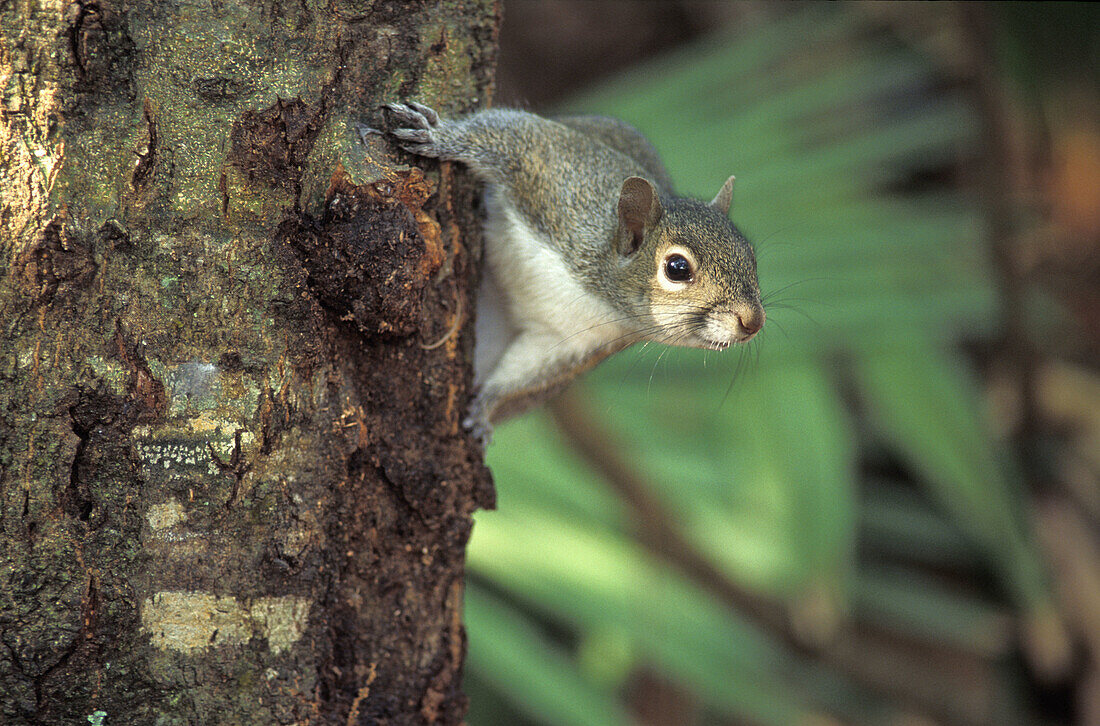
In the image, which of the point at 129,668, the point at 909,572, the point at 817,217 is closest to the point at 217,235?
the point at 129,668

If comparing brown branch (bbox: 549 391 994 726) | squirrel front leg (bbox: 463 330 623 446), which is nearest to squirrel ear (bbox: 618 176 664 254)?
squirrel front leg (bbox: 463 330 623 446)

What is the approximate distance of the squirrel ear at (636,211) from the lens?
6.75 ft

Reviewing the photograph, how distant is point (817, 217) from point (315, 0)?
3.01 metres

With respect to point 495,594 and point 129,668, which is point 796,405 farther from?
point 129,668

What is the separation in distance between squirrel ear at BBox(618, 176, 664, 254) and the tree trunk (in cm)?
70

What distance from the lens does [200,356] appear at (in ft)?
4.23

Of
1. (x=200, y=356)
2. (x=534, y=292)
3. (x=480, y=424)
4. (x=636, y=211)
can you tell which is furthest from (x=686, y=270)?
(x=200, y=356)

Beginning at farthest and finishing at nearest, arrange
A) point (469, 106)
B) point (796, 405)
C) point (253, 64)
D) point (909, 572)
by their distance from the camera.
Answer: point (909, 572) < point (796, 405) < point (469, 106) < point (253, 64)

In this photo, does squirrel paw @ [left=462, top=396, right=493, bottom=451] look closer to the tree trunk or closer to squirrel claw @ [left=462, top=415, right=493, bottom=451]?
squirrel claw @ [left=462, top=415, right=493, bottom=451]

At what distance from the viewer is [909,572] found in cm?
475

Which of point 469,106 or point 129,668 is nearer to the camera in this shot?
point 129,668

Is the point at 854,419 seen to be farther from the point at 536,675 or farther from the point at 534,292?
the point at 534,292

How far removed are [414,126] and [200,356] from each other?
509 millimetres

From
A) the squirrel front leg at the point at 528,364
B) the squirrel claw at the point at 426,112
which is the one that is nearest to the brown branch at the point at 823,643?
the squirrel front leg at the point at 528,364
